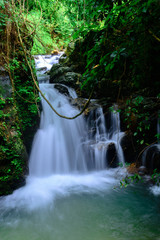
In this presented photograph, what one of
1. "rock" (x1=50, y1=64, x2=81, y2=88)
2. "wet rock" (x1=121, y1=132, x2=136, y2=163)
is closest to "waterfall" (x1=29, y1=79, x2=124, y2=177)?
"wet rock" (x1=121, y1=132, x2=136, y2=163)

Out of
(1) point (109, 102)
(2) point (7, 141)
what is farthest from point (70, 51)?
(2) point (7, 141)

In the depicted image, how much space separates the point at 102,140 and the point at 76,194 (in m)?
2.77

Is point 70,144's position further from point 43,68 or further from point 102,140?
point 43,68

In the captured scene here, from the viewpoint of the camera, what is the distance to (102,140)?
22.0 ft

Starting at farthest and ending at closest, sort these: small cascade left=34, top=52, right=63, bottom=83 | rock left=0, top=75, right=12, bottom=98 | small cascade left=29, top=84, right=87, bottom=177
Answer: small cascade left=34, top=52, right=63, bottom=83 → small cascade left=29, top=84, right=87, bottom=177 → rock left=0, top=75, right=12, bottom=98

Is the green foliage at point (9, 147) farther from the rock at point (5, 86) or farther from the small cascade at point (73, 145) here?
the small cascade at point (73, 145)

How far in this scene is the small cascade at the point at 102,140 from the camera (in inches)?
239

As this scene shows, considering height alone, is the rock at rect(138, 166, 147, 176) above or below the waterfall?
below

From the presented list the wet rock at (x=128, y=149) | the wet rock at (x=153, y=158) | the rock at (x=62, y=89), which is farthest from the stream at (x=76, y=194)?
the wet rock at (x=153, y=158)

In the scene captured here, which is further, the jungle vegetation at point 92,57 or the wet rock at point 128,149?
the wet rock at point 128,149

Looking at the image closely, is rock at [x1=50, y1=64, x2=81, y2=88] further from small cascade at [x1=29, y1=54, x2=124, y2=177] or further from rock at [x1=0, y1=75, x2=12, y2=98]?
rock at [x1=0, y1=75, x2=12, y2=98]

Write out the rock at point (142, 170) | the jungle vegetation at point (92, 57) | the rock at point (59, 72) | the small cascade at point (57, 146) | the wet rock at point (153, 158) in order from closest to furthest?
the jungle vegetation at point (92, 57)
the wet rock at point (153, 158)
the rock at point (142, 170)
the small cascade at point (57, 146)
the rock at point (59, 72)

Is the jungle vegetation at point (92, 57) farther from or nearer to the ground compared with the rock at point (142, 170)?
farther from the ground

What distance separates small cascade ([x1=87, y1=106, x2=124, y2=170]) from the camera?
6059mm
